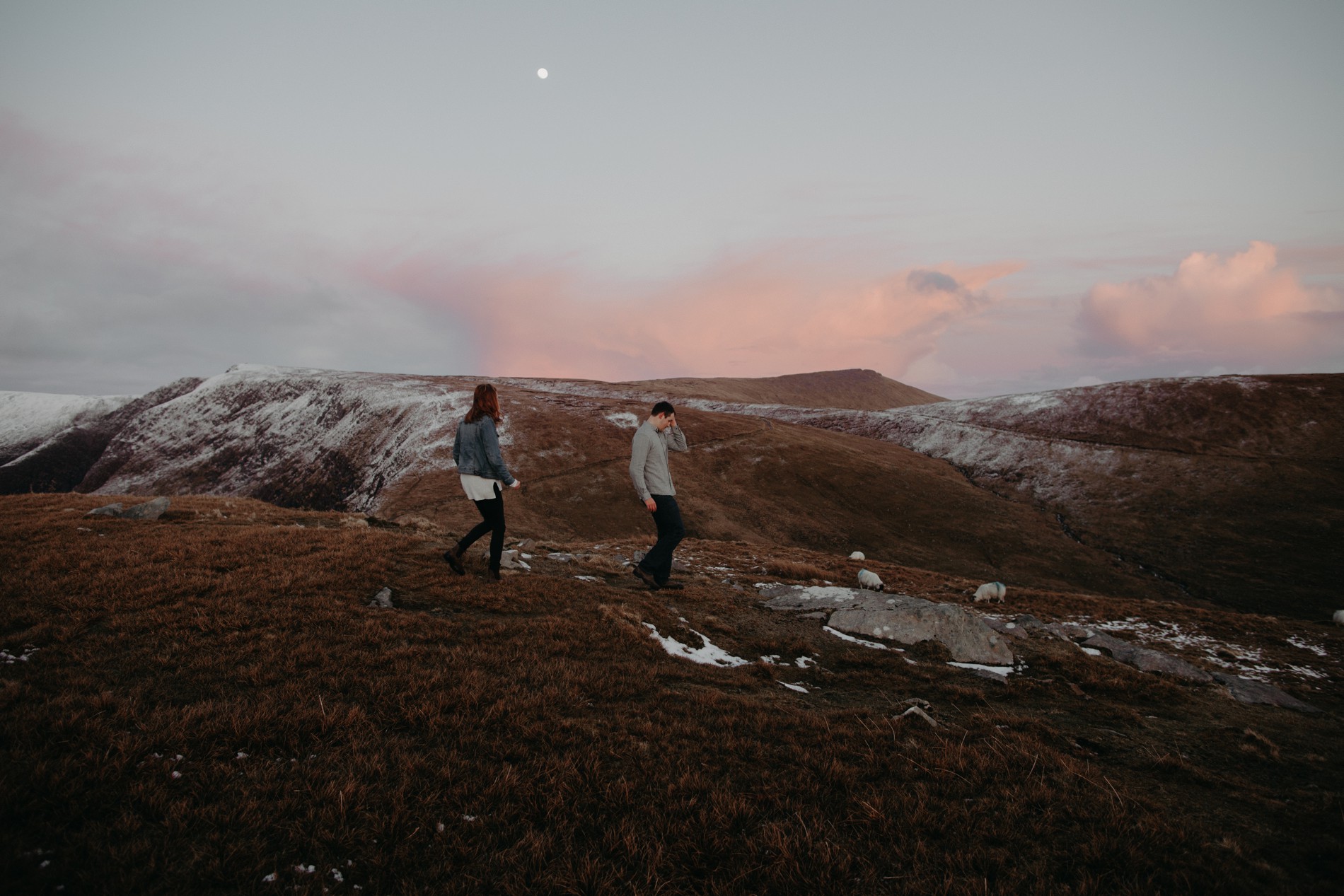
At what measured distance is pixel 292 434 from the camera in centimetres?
9875

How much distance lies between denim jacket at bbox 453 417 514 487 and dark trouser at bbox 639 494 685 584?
387 centimetres

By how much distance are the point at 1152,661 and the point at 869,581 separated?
27.3 feet

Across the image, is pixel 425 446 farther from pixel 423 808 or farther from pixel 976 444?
pixel 976 444

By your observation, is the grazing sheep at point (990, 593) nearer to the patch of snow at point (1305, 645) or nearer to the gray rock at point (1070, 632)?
the gray rock at point (1070, 632)

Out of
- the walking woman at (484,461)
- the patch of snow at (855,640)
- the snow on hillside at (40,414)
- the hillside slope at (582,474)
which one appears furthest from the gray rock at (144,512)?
the snow on hillside at (40,414)

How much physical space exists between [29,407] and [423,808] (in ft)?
752

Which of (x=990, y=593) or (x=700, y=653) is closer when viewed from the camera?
(x=700, y=653)

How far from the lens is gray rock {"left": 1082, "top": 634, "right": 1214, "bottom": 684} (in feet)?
39.4

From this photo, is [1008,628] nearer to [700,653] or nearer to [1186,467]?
[700,653]

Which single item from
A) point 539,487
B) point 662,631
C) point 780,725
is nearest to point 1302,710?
point 780,725

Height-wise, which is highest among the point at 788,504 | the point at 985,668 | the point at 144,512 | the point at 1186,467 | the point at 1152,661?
the point at 144,512

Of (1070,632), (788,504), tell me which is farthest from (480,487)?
(788,504)

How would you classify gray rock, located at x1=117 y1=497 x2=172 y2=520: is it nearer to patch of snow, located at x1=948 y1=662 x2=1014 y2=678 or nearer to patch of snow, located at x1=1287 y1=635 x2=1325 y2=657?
patch of snow, located at x1=948 y1=662 x2=1014 y2=678

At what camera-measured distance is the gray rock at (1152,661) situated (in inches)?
473
